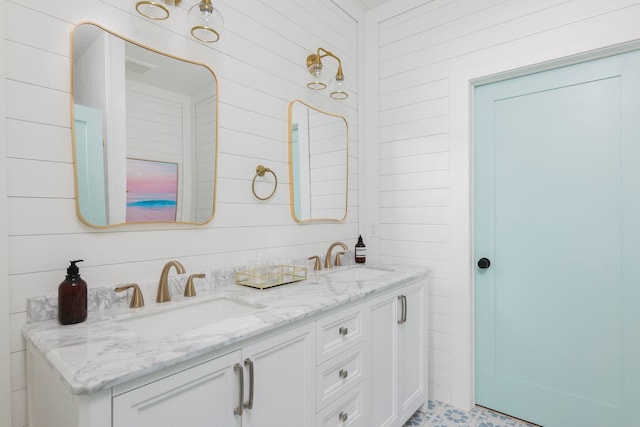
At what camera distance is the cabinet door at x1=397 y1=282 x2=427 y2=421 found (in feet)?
6.41

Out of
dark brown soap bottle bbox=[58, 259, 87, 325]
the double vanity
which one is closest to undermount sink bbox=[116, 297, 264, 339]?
the double vanity

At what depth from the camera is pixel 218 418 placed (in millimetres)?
1023

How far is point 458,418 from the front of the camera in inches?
83.5

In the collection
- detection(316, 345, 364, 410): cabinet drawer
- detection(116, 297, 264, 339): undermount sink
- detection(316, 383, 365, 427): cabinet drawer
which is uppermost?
detection(116, 297, 264, 339): undermount sink

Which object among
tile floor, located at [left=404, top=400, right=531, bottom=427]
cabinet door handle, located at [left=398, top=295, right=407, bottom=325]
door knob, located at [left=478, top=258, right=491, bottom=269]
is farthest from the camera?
door knob, located at [left=478, top=258, right=491, bottom=269]

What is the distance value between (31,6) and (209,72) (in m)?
0.66

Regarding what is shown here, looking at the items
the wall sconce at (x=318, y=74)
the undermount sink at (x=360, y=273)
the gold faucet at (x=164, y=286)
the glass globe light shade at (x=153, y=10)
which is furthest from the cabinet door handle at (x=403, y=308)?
the glass globe light shade at (x=153, y=10)

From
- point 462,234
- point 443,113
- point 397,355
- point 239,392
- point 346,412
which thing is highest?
point 443,113

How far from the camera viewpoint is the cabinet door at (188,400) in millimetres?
840

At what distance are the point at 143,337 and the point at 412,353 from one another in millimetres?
1521

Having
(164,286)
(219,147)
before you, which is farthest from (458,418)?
(219,147)

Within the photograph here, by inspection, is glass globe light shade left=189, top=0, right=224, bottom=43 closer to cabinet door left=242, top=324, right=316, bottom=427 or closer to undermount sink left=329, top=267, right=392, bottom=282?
cabinet door left=242, top=324, right=316, bottom=427

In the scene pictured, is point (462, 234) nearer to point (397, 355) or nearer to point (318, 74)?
point (397, 355)

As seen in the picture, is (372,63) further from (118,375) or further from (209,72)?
(118,375)
